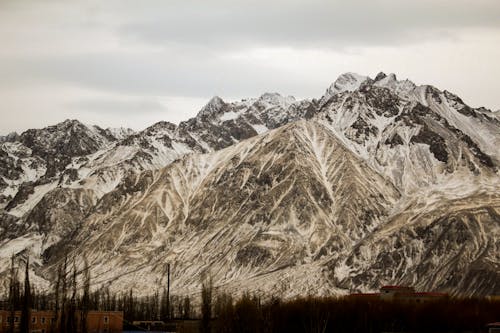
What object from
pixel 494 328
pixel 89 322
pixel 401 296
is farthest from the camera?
pixel 401 296

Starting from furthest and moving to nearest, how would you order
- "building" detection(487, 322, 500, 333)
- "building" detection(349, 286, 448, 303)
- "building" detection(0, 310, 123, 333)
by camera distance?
"building" detection(349, 286, 448, 303) → "building" detection(0, 310, 123, 333) → "building" detection(487, 322, 500, 333)

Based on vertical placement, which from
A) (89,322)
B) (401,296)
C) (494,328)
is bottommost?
(494,328)

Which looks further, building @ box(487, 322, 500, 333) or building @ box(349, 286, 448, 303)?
building @ box(349, 286, 448, 303)

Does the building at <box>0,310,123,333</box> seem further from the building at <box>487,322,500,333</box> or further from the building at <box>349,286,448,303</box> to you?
the building at <box>349,286,448,303</box>

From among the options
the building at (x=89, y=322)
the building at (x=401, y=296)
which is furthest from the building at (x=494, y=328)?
the building at (x=89, y=322)

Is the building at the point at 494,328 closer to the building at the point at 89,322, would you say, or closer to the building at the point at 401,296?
the building at the point at 401,296

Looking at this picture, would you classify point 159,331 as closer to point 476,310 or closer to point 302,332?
point 302,332

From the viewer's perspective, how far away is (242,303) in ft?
438

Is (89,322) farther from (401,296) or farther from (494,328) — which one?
(401,296)

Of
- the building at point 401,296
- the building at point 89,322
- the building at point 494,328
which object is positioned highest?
the building at point 401,296

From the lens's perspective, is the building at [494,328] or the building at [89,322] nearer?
the building at [494,328]

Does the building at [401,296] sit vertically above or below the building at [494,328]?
above

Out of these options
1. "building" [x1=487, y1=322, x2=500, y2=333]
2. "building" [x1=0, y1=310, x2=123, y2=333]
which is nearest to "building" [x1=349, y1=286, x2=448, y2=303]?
"building" [x1=487, y1=322, x2=500, y2=333]

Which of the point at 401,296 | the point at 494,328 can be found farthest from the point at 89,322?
the point at 401,296
